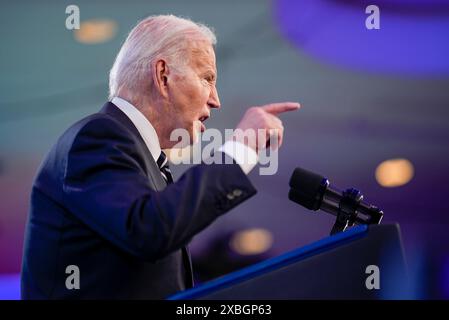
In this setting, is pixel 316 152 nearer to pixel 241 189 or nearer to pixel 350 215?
pixel 350 215

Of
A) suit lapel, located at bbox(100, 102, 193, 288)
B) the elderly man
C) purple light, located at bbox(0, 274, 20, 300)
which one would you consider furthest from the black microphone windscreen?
purple light, located at bbox(0, 274, 20, 300)

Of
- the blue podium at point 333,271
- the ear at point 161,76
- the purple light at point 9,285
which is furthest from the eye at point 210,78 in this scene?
the purple light at point 9,285

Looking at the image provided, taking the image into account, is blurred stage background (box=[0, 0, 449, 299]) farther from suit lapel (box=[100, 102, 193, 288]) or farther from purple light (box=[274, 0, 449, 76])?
suit lapel (box=[100, 102, 193, 288])

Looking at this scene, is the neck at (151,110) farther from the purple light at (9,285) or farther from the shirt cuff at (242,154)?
the purple light at (9,285)

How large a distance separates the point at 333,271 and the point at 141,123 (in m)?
0.62

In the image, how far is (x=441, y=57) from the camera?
8.34 feet

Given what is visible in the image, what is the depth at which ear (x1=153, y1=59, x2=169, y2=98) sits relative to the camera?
1.43 meters

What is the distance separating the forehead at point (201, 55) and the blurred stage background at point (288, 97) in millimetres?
950

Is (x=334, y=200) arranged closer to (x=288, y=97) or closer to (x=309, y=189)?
(x=309, y=189)

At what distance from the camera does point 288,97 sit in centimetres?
248

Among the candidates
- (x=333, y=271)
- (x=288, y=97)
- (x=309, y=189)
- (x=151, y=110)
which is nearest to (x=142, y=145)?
(x=151, y=110)

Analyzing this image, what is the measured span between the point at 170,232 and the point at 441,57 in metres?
1.88

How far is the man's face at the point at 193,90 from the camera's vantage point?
1441 millimetres
